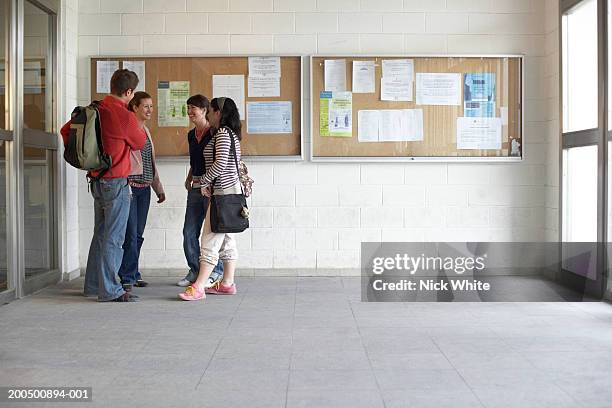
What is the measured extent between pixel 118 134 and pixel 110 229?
0.63 m

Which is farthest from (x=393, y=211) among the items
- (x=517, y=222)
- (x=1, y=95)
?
(x=1, y=95)

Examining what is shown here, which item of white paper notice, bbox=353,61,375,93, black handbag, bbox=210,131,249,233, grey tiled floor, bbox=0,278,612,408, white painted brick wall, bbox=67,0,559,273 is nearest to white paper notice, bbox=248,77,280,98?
white painted brick wall, bbox=67,0,559,273

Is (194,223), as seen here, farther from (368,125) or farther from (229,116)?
(368,125)

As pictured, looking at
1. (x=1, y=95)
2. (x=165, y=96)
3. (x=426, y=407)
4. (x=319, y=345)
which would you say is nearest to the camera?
(x=426, y=407)

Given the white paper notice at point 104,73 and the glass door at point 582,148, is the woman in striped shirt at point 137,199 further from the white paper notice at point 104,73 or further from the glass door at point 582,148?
the glass door at point 582,148

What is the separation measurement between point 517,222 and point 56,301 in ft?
12.3

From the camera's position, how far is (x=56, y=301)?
5.50 m

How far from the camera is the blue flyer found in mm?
6777

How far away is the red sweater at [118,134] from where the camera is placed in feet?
17.5

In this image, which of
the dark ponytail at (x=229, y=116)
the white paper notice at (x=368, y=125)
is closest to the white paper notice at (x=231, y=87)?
the white paper notice at (x=368, y=125)

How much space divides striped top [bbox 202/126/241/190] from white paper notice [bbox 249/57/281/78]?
1401 mm

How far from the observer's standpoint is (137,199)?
608cm

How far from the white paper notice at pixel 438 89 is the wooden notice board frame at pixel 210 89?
3.29ft

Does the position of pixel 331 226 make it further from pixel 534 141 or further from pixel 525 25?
pixel 525 25
